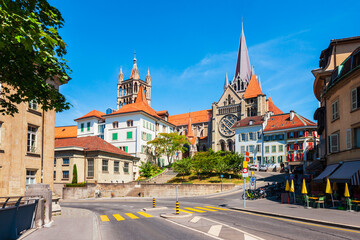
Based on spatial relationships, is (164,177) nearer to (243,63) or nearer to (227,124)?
(227,124)

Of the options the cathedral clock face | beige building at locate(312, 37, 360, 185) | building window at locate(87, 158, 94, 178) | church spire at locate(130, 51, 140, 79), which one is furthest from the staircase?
church spire at locate(130, 51, 140, 79)

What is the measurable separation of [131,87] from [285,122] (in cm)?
8695

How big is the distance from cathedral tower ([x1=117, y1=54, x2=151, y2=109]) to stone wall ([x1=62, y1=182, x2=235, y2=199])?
316 ft

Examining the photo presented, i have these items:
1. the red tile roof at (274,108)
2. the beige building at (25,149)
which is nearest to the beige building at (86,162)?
the beige building at (25,149)

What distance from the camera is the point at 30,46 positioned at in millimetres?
8562

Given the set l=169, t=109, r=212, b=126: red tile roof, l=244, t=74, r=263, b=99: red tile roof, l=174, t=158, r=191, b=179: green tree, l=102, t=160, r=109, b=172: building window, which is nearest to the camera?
l=102, t=160, r=109, b=172: building window

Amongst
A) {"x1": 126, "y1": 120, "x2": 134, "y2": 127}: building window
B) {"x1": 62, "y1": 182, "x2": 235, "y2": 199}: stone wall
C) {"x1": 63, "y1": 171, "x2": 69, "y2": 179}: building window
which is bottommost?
{"x1": 62, "y1": 182, "x2": 235, "y2": 199}: stone wall

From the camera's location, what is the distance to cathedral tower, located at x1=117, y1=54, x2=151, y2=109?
5546 inches

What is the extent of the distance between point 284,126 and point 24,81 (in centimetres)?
6544

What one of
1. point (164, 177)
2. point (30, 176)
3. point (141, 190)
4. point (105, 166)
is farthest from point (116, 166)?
point (30, 176)

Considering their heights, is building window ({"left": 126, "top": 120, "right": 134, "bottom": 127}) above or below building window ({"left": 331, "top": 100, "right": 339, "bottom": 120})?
above

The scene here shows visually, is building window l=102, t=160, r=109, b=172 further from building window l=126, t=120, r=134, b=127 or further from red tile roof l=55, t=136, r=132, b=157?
building window l=126, t=120, r=134, b=127

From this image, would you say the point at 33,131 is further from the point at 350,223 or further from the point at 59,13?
the point at 350,223

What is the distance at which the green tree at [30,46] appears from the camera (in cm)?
840
